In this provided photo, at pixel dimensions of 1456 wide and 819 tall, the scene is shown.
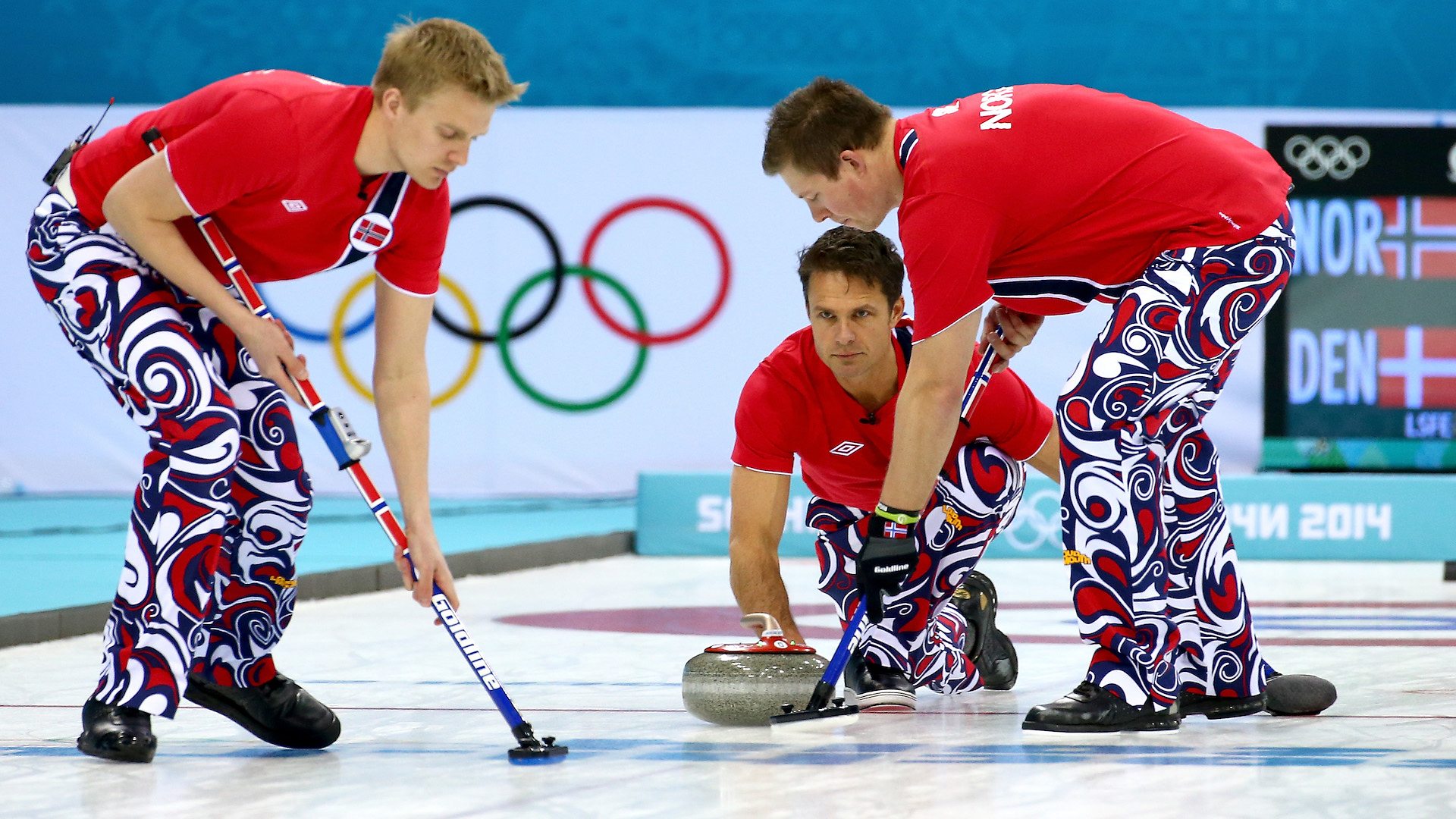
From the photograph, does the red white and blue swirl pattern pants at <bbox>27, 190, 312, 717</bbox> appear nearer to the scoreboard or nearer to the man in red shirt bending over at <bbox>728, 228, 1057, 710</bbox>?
the man in red shirt bending over at <bbox>728, 228, 1057, 710</bbox>

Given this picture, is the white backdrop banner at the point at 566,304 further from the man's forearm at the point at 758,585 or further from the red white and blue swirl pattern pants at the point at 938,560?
the man's forearm at the point at 758,585

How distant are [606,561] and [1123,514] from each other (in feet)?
15.4

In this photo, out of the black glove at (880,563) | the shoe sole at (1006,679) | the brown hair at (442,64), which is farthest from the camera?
the shoe sole at (1006,679)

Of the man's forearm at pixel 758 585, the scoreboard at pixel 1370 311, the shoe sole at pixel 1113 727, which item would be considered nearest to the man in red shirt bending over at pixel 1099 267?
the shoe sole at pixel 1113 727

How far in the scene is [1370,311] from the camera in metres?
8.05

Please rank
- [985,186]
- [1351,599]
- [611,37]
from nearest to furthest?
[985,186], [1351,599], [611,37]

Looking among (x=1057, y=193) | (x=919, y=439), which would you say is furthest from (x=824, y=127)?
(x=919, y=439)

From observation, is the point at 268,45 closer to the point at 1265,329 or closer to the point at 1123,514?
the point at 1265,329

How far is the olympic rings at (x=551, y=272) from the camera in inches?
360

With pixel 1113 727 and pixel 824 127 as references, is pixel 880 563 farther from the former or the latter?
pixel 824 127

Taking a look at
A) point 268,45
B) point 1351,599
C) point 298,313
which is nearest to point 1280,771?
point 1351,599

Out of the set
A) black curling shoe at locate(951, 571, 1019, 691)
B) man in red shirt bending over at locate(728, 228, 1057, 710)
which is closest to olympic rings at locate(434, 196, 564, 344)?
man in red shirt bending over at locate(728, 228, 1057, 710)

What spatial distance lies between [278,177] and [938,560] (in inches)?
58.8

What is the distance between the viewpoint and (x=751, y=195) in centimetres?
908
